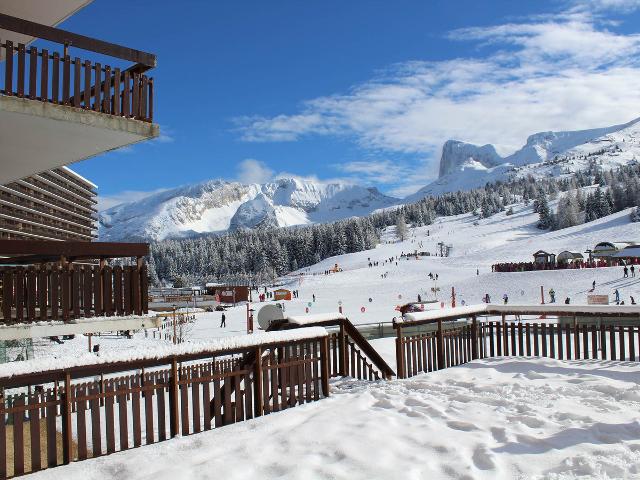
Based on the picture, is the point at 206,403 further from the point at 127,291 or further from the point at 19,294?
the point at 19,294

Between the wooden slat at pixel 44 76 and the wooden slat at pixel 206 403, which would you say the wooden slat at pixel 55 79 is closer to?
the wooden slat at pixel 44 76

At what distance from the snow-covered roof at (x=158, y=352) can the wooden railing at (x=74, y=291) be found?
180cm

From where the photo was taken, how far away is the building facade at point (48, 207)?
38.7m

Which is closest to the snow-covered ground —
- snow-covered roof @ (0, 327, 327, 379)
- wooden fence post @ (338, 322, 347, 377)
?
wooden fence post @ (338, 322, 347, 377)

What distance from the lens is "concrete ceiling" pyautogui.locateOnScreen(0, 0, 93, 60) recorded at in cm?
1036

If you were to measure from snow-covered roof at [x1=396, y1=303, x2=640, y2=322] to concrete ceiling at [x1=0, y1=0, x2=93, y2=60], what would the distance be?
8.55m

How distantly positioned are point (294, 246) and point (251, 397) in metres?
173

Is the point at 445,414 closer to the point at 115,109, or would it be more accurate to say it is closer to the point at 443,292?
the point at 115,109

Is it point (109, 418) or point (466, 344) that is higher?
Result: point (109, 418)

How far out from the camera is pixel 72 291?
872 centimetres

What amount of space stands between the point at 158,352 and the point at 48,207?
1805 inches

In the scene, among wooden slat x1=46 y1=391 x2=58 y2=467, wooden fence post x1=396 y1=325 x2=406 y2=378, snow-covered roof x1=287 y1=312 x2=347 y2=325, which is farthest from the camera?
wooden fence post x1=396 y1=325 x2=406 y2=378

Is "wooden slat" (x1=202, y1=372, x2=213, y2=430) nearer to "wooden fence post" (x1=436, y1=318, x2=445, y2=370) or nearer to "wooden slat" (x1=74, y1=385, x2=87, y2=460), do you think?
"wooden slat" (x1=74, y1=385, x2=87, y2=460)

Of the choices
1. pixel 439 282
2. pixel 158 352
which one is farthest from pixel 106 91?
pixel 439 282
